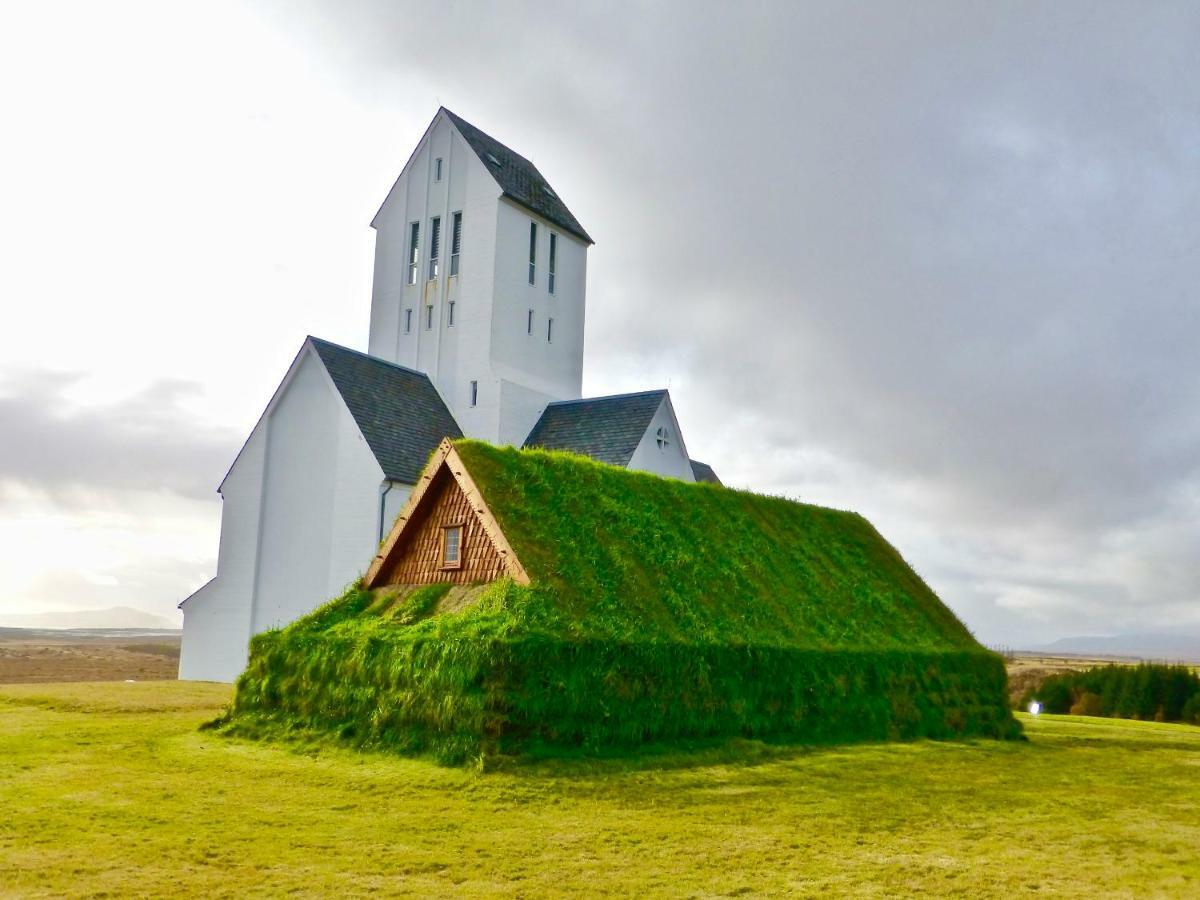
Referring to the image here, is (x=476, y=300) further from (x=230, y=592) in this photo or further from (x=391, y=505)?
(x=230, y=592)

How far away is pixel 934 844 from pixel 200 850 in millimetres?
7834

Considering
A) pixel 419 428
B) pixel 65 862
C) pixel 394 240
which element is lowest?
pixel 65 862

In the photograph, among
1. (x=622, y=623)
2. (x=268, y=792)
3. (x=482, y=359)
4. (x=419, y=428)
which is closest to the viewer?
(x=268, y=792)

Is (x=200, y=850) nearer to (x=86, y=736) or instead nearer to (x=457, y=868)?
(x=457, y=868)

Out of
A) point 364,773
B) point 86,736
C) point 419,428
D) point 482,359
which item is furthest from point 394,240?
point 364,773

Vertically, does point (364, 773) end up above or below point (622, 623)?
below

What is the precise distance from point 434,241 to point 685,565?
2521 cm

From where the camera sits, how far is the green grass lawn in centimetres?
937

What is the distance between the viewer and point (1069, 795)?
15734 millimetres

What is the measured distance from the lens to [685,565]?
2048 centimetres

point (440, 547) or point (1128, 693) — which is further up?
point (440, 547)

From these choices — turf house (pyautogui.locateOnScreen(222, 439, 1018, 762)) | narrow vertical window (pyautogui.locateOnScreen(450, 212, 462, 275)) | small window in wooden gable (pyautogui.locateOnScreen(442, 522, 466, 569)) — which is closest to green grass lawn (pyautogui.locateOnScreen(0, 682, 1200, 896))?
turf house (pyautogui.locateOnScreen(222, 439, 1018, 762))

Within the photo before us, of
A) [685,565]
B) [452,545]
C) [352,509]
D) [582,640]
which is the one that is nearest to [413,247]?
[352,509]

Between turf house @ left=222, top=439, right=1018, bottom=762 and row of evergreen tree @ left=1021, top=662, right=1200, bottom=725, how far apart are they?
62.2 ft
